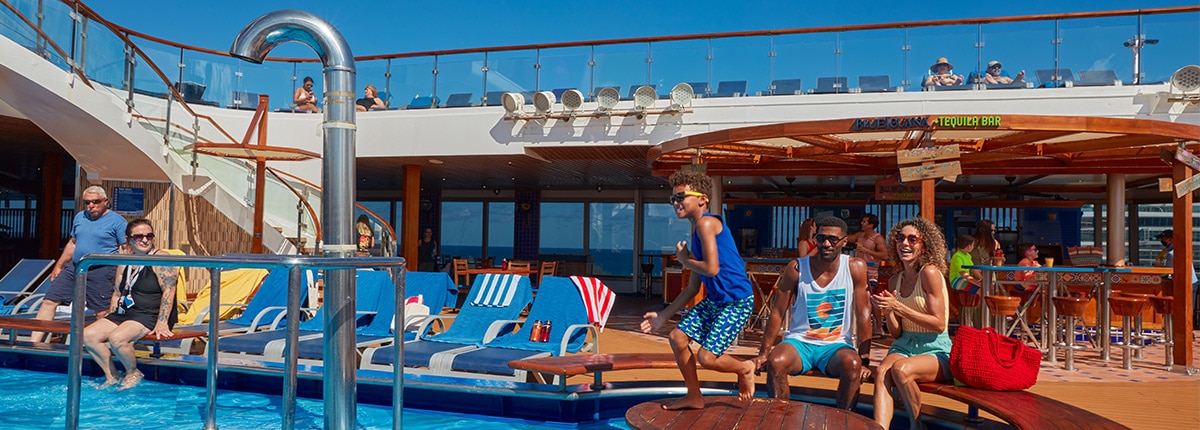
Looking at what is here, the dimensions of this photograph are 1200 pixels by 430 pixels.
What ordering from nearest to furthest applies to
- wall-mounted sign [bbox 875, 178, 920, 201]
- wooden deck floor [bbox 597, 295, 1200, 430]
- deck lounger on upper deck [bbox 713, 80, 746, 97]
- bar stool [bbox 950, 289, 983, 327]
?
wooden deck floor [bbox 597, 295, 1200, 430] → bar stool [bbox 950, 289, 983, 327] → wall-mounted sign [bbox 875, 178, 920, 201] → deck lounger on upper deck [bbox 713, 80, 746, 97]

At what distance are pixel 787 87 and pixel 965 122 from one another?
5.42m

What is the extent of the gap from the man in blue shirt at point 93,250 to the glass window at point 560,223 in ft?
43.2

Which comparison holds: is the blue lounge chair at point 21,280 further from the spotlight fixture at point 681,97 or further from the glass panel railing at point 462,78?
the spotlight fixture at point 681,97

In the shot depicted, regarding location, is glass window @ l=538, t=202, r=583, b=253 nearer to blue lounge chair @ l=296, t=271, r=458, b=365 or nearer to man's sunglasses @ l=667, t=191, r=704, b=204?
blue lounge chair @ l=296, t=271, r=458, b=365

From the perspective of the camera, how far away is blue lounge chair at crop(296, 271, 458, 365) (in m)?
5.94

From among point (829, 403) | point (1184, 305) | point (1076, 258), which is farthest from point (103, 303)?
point (1076, 258)

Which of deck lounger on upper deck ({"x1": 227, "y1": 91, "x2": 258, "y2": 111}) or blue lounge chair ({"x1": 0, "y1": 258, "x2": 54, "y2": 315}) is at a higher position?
deck lounger on upper deck ({"x1": 227, "y1": 91, "x2": 258, "y2": 111})

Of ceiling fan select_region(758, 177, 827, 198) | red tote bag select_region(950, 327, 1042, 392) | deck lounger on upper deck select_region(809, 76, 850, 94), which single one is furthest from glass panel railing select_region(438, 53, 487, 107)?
red tote bag select_region(950, 327, 1042, 392)

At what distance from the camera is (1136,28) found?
10836 mm

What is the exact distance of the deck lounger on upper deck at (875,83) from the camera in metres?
11.6

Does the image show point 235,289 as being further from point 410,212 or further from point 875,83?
point 875,83

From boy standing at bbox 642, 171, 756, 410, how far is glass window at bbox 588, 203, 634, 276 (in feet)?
48.5

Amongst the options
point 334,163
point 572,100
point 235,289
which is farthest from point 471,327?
point 572,100

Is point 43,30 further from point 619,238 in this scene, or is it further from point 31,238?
point 619,238
